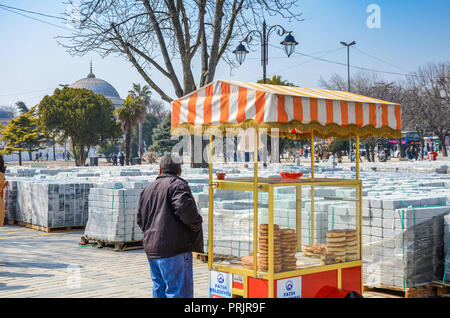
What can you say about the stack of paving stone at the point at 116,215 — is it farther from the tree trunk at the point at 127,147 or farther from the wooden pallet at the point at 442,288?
the tree trunk at the point at 127,147

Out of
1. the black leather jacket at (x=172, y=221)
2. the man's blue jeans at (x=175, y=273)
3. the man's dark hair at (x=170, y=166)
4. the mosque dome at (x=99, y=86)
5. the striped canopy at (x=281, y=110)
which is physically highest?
the mosque dome at (x=99, y=86)

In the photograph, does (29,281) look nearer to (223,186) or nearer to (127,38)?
(223,186)

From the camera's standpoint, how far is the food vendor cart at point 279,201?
518 cm

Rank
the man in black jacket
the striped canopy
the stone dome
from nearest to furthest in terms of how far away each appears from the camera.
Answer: the striped canopy → the man in black jacket → the stone dome

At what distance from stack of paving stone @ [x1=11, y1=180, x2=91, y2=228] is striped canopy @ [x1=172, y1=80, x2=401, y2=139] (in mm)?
8224

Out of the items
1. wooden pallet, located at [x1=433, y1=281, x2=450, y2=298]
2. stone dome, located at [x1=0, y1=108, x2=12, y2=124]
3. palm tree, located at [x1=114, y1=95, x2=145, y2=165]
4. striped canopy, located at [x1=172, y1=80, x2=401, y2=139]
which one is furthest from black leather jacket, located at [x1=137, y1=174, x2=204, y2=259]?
stone dome, located at [x1=0, y1=108, x2=12, y2=124]

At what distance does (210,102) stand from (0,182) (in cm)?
518

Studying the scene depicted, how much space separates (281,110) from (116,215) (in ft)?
21.9

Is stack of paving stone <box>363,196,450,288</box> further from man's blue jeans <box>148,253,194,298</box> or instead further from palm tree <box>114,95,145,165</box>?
palm tree <box>114,95,145,165</box>

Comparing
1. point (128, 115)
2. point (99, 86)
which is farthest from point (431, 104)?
point (99, 86)

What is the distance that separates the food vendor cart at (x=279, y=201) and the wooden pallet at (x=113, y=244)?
16.1 feet

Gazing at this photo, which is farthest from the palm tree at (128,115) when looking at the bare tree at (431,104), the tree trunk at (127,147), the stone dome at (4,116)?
the stone dome at (4,116)

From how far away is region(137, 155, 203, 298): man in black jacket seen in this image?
203 inches
